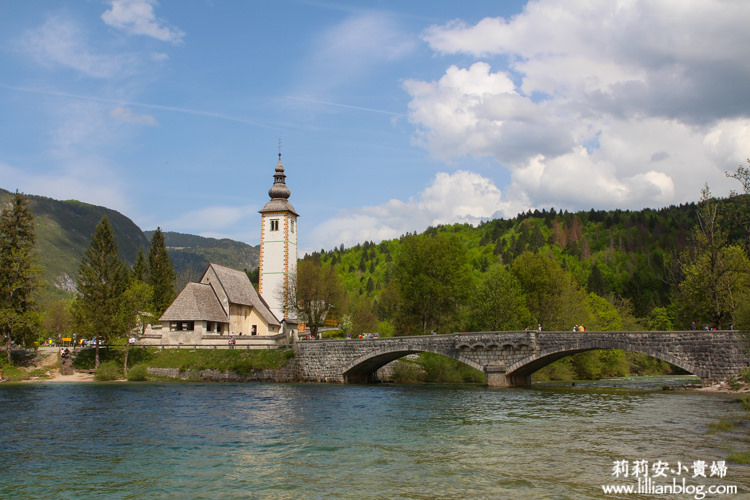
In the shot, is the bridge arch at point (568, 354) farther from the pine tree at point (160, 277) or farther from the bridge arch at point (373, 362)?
the pine tree at point (160, 277)

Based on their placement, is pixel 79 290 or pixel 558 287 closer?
pixel 79 290

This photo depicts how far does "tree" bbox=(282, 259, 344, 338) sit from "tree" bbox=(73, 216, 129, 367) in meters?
19.0

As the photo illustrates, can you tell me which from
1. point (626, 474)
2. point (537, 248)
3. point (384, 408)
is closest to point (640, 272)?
point (537, 248)

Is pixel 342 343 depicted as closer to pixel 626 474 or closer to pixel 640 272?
pixel 626 474

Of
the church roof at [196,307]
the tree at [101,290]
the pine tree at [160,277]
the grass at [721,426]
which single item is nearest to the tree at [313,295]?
the church roof at [196,307]

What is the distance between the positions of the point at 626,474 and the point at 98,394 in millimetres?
33357

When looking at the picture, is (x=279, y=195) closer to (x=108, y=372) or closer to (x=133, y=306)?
(x=133, y=306)

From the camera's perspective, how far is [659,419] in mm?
24609

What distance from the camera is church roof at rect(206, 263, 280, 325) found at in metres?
65.9

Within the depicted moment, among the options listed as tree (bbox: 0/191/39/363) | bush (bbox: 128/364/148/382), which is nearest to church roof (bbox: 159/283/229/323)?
bush (bbox: 128/364/148/382)

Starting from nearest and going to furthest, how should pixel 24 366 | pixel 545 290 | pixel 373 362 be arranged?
1. pixel 373 362
2. pixel 24 366
3. pixel 545 290

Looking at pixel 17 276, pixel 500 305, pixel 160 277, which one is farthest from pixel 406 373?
pixel 17 276

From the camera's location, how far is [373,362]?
167 ft

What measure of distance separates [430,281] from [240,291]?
2317cm
